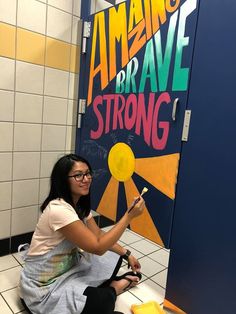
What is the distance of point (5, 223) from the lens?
1726mm

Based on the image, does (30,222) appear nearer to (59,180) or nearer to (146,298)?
(59,180)

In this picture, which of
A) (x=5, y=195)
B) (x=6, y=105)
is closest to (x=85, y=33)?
(x=6, y=105)

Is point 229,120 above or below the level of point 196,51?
below

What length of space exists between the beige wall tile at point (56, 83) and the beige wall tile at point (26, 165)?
0.43m

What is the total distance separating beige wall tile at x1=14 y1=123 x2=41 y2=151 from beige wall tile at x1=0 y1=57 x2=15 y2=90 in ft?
0.79

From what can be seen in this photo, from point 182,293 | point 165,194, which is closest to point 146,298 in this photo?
point 182,293

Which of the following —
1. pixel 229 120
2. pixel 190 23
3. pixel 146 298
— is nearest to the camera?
pixel 229 120

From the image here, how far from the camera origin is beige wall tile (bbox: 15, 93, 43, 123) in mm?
1672

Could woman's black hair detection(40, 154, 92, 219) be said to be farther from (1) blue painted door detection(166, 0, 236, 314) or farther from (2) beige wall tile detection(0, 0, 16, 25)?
(2) beige wall tile detection(0, 0, 16, 25)

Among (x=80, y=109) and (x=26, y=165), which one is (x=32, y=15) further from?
(x=26, y=165)

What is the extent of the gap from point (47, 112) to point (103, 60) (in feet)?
1.66

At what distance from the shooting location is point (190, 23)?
3.99 feet

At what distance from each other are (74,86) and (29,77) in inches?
13.3

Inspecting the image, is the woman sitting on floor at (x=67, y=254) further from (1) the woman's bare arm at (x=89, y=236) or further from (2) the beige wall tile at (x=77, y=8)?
(2) the beige wall tile at (x=77, y=8)
